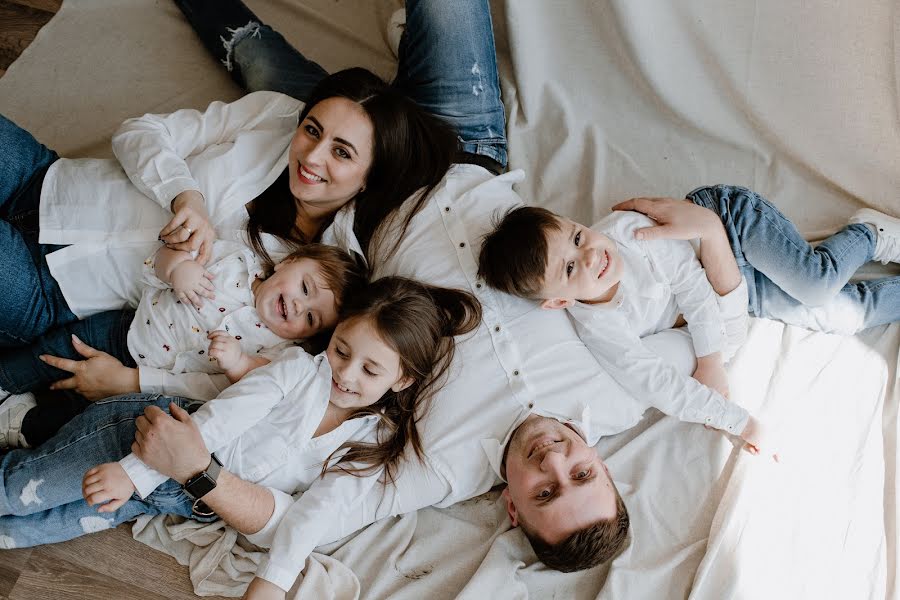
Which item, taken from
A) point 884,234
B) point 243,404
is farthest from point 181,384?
point 884,234

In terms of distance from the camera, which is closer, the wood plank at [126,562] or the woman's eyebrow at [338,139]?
the wood plank at [126,562]

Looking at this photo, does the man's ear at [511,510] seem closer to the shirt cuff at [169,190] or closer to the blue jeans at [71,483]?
the blue jeans at [71,483]

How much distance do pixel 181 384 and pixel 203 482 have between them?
0.27 m

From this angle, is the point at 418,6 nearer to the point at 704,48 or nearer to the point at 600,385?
the point at 704,48

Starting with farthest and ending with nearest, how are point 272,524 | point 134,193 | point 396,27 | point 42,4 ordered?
point 42,4, point 396,27, point 134,193, point 272,524

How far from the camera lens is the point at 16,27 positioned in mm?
2137

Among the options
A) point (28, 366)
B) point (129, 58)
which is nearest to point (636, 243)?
point (28, 366)

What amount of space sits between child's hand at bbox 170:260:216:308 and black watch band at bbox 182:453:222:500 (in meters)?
0.32

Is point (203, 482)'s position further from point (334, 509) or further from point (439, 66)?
point (439, 66)

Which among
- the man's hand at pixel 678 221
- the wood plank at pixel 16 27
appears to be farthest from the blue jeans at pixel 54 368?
the man's hand at pixel 678 221

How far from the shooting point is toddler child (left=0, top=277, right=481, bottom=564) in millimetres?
1339

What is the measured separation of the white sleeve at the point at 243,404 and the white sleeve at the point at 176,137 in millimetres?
413

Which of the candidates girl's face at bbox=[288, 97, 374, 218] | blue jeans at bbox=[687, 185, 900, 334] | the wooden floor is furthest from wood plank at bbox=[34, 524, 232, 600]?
blue jeans at bbox=[687, 185, 900, 334]

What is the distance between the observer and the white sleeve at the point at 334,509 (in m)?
1.30
